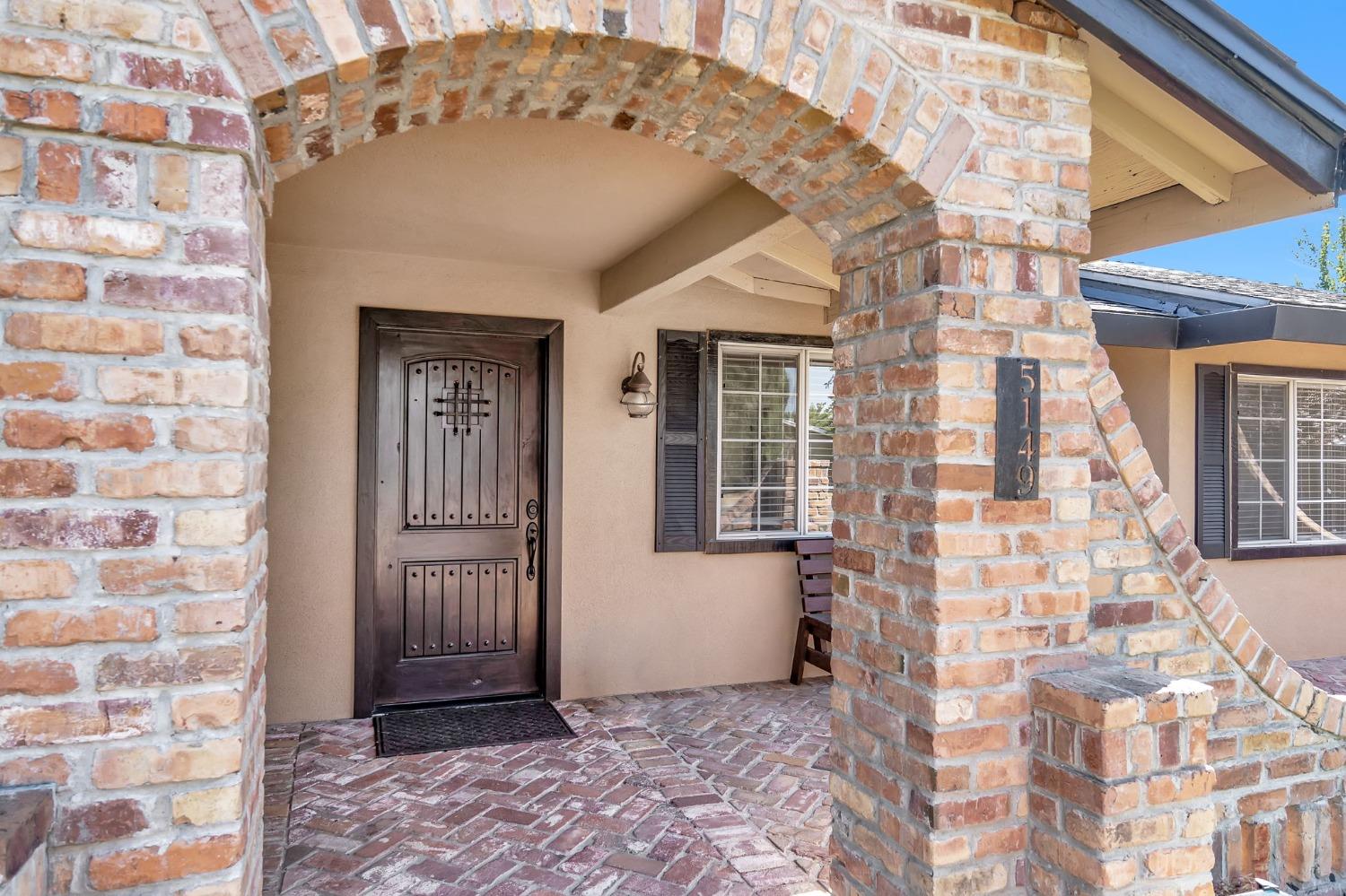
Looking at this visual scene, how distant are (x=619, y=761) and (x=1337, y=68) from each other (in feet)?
139

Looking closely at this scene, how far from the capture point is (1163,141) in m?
2.52

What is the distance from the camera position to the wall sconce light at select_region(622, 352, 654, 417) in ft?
16.0

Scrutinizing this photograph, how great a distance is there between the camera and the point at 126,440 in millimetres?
1323

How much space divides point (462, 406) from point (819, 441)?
7.83 ft

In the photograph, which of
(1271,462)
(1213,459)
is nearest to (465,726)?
(1213,459)

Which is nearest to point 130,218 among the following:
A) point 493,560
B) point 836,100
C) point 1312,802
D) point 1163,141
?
point 836,100

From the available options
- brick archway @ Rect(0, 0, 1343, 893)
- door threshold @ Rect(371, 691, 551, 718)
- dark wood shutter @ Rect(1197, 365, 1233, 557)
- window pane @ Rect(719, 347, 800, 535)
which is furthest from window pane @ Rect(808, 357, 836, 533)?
brick archway @ Rect(0, 0, 1343, 893)

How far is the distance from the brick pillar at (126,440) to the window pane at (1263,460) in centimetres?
681

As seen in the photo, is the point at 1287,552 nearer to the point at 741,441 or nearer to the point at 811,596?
the point at 811,596

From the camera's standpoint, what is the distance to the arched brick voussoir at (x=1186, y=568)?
6.86 feet

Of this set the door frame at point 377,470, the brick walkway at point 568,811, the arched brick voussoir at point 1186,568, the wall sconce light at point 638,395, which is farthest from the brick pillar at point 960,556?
the door frame at point 377,470

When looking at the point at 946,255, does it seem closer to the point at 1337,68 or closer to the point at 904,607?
the point at 904,607

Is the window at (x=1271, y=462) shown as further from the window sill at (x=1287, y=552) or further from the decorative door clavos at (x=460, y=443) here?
the decorative door clavos at (x=460, y=443)

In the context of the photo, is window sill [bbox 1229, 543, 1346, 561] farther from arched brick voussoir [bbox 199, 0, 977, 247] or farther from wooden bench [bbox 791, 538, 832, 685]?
arched brick voussoir [bbox 199, 0, 977, 247]
